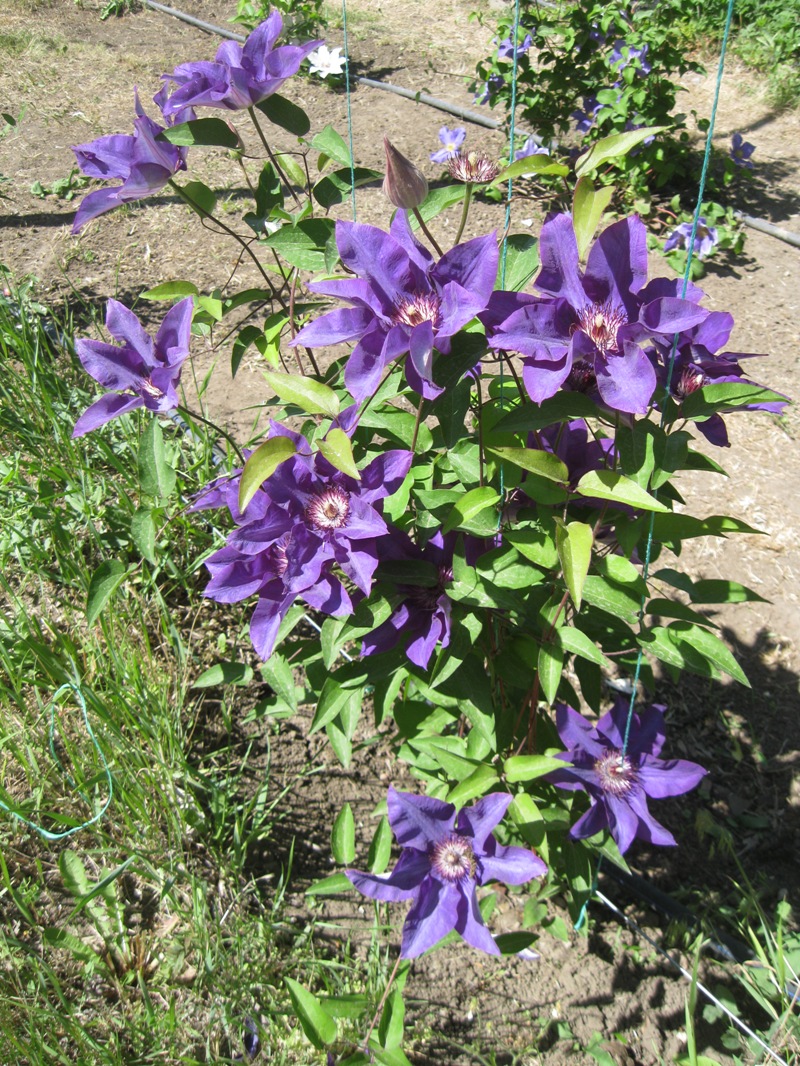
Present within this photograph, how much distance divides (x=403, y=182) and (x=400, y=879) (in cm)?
89

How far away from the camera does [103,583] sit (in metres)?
1.20

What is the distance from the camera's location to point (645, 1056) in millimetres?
1491

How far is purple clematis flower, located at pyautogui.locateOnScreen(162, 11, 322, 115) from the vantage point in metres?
1.02

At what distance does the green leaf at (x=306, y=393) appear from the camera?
3.14 feet

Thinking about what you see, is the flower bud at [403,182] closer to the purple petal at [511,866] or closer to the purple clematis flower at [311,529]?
the purple clematis flower at [311,529]

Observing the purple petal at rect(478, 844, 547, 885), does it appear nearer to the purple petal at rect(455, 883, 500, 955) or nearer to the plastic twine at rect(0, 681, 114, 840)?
the purple petal at rect(455, 883, 500, 955)

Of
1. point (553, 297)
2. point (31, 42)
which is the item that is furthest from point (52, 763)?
point (31, 42)

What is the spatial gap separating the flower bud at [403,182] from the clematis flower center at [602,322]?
224mm

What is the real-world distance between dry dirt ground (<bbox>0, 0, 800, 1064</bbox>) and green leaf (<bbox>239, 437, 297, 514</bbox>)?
659 mm

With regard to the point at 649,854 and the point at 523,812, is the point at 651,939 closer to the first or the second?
the point at 649,854

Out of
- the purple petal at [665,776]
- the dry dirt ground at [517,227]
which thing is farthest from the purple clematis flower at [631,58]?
the purple petal at [665,776]

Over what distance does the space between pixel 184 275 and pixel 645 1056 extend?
9.30 ft

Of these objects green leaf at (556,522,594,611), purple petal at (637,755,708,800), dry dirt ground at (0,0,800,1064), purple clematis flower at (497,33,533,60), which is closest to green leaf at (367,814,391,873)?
dry dirt ground at (0,0,800,1064)

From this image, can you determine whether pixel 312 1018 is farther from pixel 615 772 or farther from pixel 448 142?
pixel 448 142
